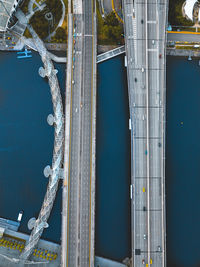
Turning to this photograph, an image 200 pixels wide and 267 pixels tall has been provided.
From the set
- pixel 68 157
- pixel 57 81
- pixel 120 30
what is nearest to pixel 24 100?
pixel 57 81

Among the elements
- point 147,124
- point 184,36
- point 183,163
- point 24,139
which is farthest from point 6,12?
point 183,163

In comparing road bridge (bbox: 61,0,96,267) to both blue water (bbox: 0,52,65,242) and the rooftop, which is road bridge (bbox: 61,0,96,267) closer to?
blue water (bbox: 0,52,65,242)

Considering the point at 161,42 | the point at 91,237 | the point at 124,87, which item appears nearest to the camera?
the point at 91,237

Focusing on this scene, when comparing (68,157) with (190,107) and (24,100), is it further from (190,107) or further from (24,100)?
(190,107)

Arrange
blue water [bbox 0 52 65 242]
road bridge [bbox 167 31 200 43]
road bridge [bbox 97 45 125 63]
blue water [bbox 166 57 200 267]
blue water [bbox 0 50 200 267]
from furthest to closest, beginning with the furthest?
road bridge [bbox 167 31 200 43]
road bridge [bbox 97 45 125 63]
blue water [bbox 166 57 200 267]
blue water [bbox 0 50 200 267]
blue water [bbox 0 52 65 242]

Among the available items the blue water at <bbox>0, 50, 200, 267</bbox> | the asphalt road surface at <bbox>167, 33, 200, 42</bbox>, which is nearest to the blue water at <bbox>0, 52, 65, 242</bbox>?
the blue water at <bbox>0, 50, 200, 267</bbox>

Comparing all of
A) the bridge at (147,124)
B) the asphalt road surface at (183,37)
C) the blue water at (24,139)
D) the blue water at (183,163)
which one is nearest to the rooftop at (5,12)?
the blue water at (24,139)
